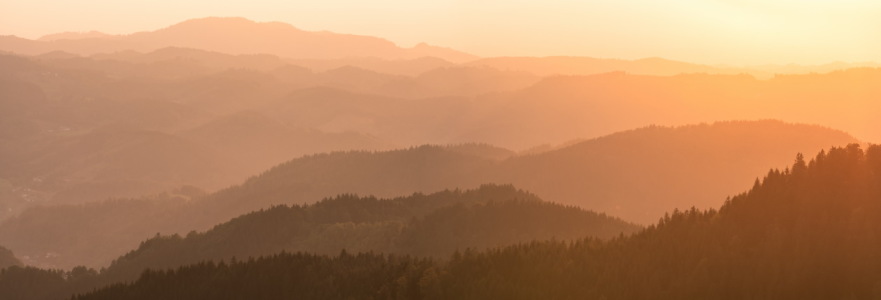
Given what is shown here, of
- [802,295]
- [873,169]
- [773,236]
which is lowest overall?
[802,295]

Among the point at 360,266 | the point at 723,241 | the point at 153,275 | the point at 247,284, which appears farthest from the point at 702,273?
the point at 153,275

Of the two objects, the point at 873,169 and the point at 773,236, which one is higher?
the point at 873,169

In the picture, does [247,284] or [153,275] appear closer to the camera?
[247,284]

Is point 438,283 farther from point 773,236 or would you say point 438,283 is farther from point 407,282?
point 773,236

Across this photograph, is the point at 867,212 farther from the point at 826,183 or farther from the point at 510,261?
the point at 510,261

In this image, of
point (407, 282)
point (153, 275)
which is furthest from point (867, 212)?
point (153, 275)

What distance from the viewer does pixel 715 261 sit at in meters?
132

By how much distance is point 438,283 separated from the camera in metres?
154

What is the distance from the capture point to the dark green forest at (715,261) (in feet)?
398

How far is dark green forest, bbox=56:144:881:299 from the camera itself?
121188 millimetres

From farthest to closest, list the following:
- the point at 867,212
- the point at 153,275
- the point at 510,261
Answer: the point at 153,275
the point at 510,261
the point at 867,212

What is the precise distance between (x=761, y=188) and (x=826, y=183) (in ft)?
31.6

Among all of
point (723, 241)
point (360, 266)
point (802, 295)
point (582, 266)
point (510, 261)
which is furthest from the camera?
point (360, 266)

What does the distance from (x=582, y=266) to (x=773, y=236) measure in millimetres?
28678
